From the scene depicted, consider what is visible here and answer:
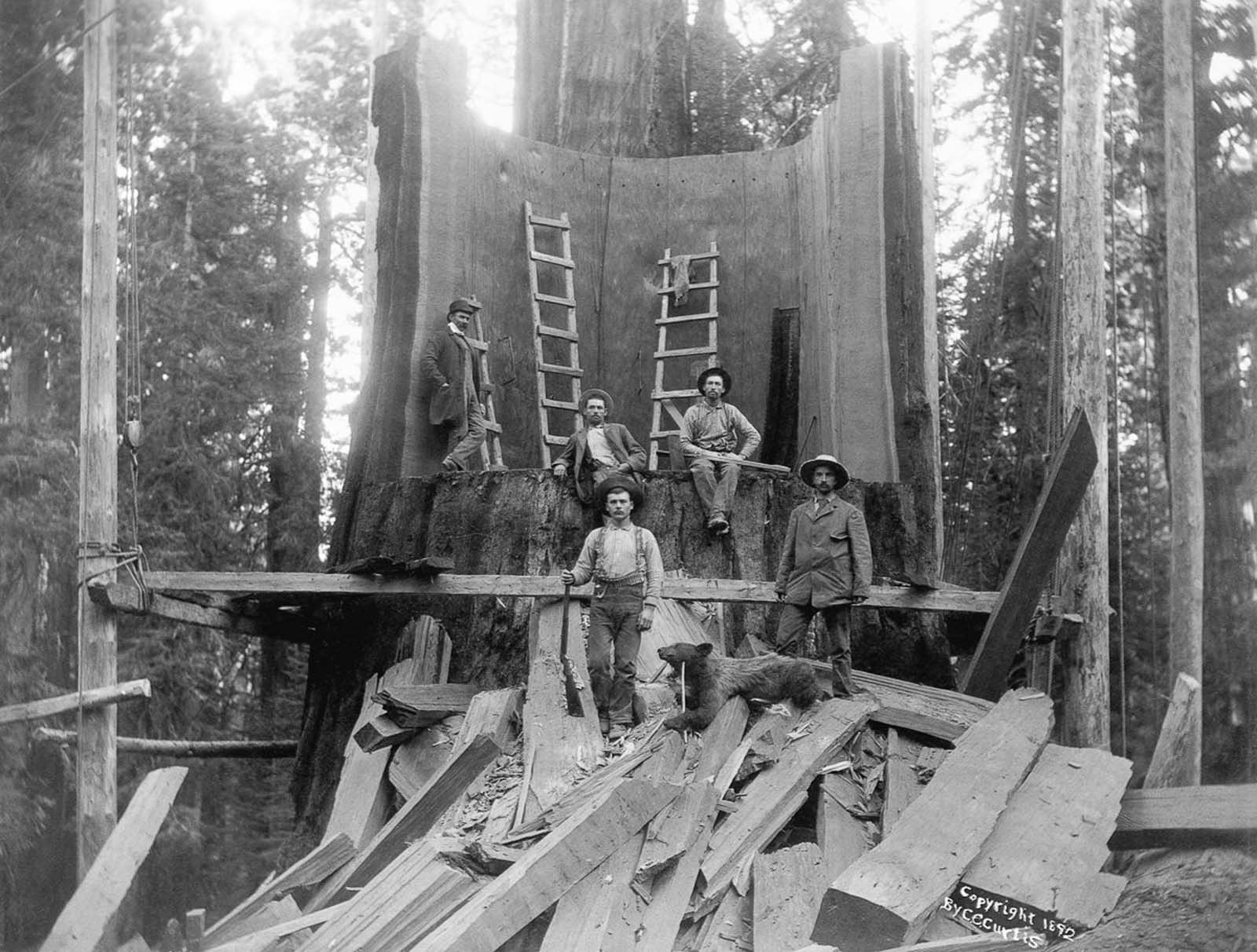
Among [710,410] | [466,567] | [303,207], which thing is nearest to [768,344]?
[710,410]

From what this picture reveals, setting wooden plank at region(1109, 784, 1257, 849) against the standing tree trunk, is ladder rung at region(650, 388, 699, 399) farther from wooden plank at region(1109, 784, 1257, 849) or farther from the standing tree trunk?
wooden plank at region(1109, 784, 1257, 849)

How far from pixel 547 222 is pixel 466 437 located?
115 inches

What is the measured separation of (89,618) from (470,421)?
3.18m

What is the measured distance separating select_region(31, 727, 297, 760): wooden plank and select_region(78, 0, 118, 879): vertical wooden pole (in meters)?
0.44

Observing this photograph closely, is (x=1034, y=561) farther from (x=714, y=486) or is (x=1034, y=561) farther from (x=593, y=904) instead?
(x=593, y=904)

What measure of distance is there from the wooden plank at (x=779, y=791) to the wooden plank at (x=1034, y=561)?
140 cm

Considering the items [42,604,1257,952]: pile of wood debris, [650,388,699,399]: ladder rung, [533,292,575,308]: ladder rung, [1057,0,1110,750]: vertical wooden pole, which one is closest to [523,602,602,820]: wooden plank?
[42,604,1257,952]: pile of wood debris

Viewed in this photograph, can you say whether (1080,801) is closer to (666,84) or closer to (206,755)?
(206,755)

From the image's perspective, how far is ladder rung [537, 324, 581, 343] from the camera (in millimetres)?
13502

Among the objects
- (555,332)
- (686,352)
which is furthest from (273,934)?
(686,352)

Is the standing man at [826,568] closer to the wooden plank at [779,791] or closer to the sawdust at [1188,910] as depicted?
the wooden plank at [779,791]

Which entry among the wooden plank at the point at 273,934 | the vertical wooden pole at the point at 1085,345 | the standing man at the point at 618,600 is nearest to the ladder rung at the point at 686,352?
the vertical wooden pole at the point at 1085,345

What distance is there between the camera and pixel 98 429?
1095cm

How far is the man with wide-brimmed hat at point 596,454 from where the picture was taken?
10.0m
